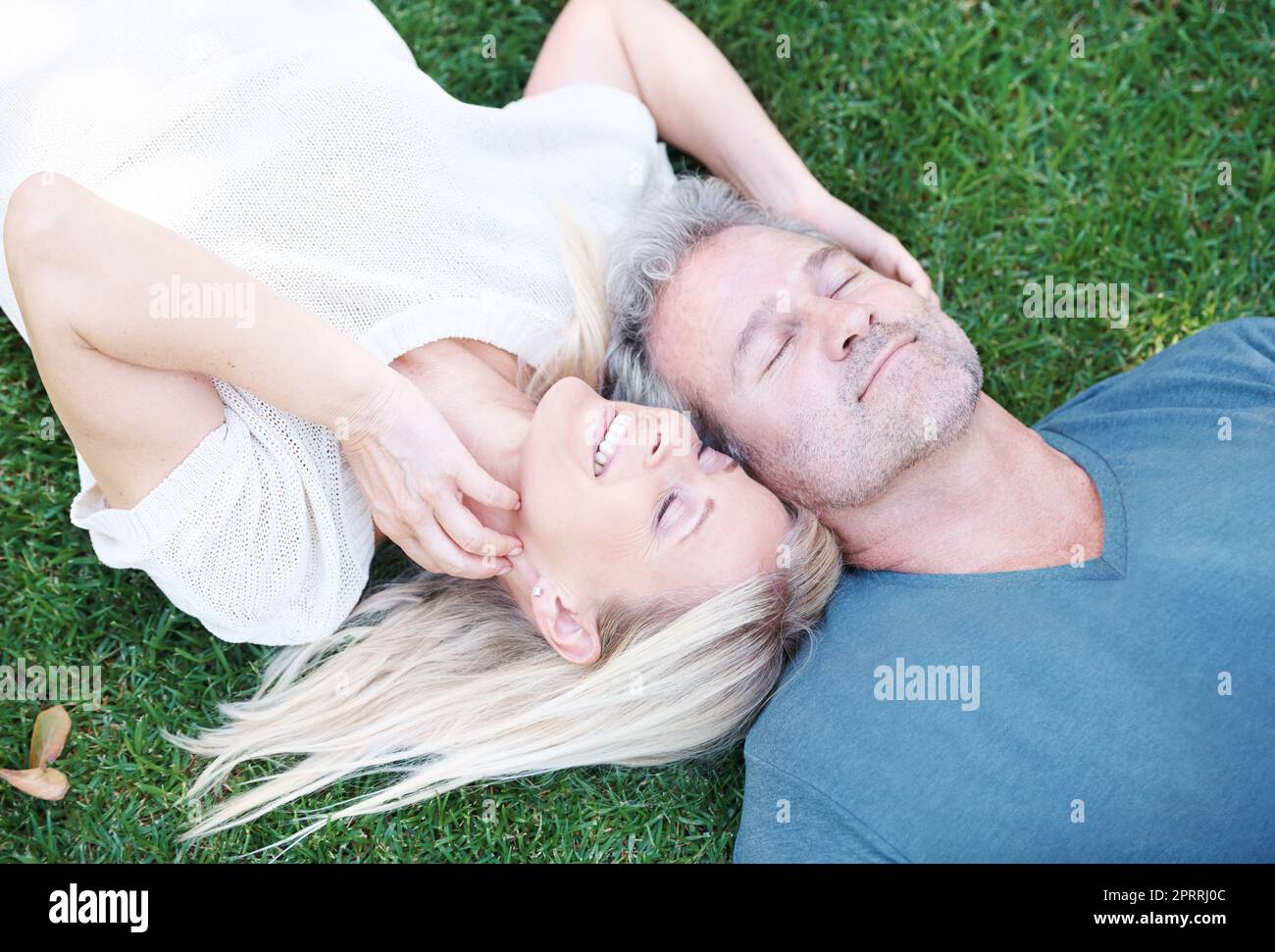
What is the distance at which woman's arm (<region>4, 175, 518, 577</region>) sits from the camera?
2578 mm

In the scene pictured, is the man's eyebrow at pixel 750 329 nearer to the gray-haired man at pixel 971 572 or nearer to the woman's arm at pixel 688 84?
the gray-haired man at pixel 971 572

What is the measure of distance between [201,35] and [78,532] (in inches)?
Result: 60.9

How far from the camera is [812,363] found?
295 cm

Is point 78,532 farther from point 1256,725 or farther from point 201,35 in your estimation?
point 1256,725

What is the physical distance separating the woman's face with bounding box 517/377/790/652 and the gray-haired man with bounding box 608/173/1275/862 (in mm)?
282

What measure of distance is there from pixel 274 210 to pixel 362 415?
2.33 feet

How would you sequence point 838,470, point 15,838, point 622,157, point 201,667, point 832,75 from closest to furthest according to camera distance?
point 838,470
point 15,838
point 201,667
point 622,157
point 832,75

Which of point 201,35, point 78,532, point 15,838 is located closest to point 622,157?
point 201,35

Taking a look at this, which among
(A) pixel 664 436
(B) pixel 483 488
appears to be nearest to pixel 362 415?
(B) pixel 483 488

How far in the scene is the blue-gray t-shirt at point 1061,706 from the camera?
2.69 meters

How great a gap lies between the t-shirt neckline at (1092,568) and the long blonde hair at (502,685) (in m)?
0.25

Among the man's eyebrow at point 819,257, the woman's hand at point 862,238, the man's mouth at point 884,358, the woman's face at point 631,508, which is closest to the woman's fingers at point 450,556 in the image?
the woman's face at point 631,508

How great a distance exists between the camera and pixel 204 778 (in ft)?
10.4

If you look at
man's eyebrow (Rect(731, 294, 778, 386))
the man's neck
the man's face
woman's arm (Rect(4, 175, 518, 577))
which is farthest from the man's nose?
woman's arm (Rect(4, 175, 518, 577))
